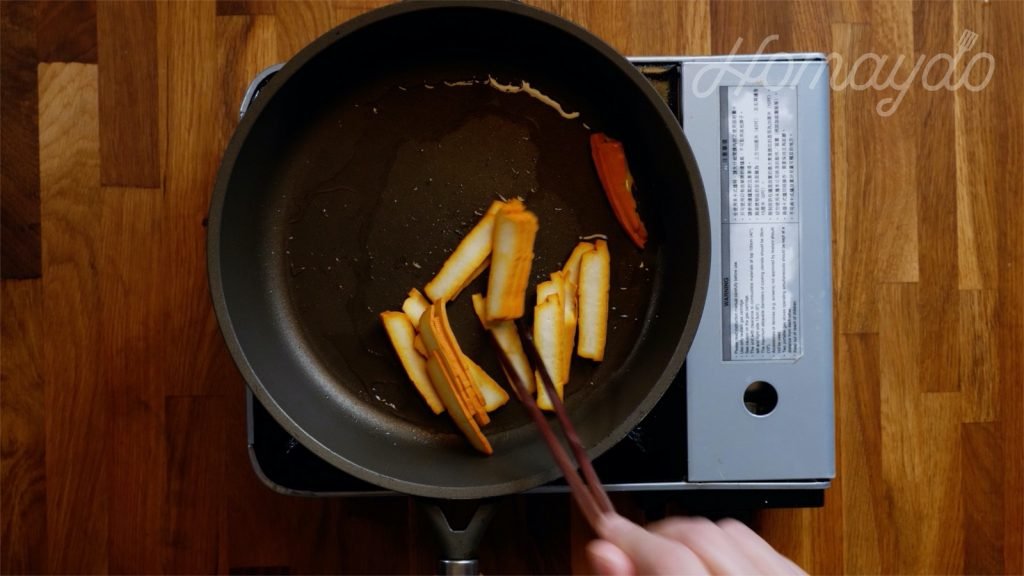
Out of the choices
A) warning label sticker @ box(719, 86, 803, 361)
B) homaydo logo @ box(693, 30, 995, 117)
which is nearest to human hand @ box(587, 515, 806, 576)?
warning label sticker @ box(719, 86, 803, 361)

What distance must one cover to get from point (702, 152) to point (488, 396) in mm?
335

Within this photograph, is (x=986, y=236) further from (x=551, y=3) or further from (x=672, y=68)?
(x=551, y=3)

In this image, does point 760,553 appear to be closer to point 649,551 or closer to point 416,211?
point 649,551

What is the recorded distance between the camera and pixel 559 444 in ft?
2.26

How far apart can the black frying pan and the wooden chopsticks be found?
47 mm

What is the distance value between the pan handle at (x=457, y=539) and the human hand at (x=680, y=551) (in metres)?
0.12

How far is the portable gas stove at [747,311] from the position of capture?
74 centimetres

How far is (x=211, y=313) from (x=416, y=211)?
0.96 ft

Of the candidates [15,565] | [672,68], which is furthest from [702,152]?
[15,565]

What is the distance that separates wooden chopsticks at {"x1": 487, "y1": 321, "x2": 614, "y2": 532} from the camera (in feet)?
2.08

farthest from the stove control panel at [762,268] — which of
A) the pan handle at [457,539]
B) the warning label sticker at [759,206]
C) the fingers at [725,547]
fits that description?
the pan handle at [457,539]

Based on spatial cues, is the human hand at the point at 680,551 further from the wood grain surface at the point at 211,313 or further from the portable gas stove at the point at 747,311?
the wood grain surface at the point at 211,313

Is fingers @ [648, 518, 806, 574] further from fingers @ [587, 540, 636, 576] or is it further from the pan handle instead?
the pan handle

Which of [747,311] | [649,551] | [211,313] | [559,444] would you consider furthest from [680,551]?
[211,313]
